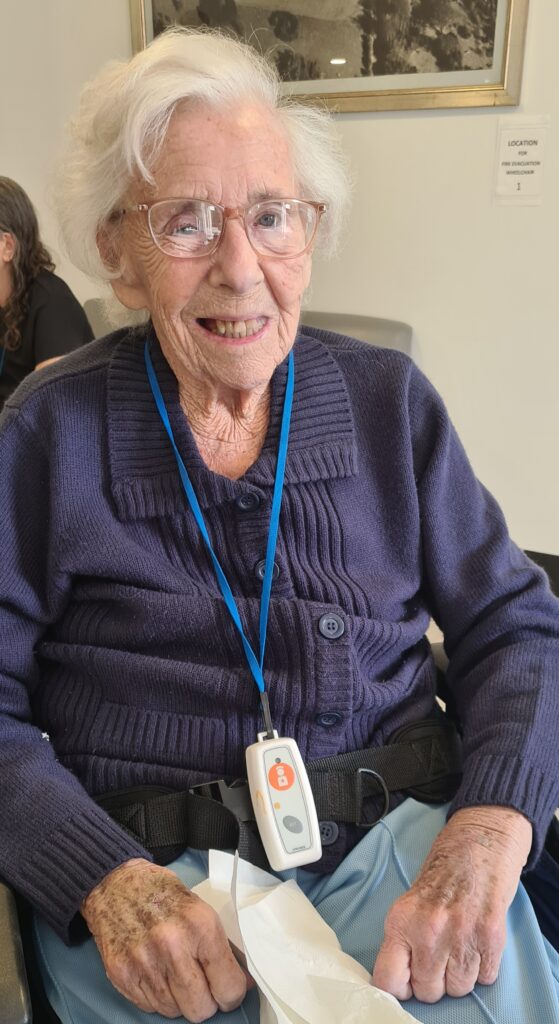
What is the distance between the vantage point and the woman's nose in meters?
1.07

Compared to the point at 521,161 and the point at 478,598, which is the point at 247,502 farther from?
the point at 521,161

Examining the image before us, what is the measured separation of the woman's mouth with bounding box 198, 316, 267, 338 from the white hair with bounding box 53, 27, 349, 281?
0.20m

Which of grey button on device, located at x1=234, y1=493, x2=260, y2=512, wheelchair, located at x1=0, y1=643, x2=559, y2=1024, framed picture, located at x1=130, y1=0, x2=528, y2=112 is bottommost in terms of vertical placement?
wheelchair, located at x1=0, y1=643, x2=559, y2=1024

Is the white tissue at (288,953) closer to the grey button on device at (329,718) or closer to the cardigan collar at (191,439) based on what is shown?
the grey button on device at (329,718)

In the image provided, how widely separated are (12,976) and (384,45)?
234cm

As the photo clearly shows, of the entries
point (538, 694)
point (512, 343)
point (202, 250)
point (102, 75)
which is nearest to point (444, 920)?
point (538, 694)

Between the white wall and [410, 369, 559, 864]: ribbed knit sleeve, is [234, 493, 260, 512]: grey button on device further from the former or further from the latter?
the white wall

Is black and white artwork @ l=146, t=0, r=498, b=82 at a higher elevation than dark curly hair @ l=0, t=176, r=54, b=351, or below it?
higher

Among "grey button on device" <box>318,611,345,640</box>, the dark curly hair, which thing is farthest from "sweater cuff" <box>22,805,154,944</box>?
the dark curly hair

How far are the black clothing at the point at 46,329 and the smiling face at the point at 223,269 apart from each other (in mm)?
1402

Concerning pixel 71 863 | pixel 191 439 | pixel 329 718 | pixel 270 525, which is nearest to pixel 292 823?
pixel 329 718

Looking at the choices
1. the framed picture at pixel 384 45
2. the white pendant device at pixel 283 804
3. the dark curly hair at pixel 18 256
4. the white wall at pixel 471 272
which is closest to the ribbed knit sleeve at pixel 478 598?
the white pendant device at pixel 283 804

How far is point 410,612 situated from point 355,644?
0.15m

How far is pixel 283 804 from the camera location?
0.96 metres
